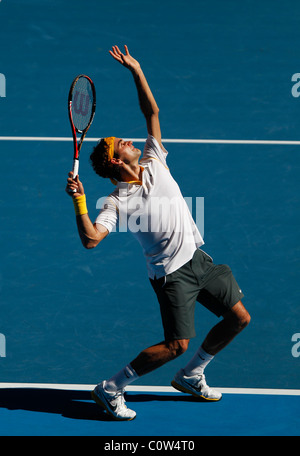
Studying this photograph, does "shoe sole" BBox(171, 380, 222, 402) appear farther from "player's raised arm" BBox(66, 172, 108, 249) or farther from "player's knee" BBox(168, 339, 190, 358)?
"player's raised arm" BBox(66, 172, 108, 249)

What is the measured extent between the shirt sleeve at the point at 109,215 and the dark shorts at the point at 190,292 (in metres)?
0.43

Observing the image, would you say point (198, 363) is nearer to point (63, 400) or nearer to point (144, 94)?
point (63, 400)

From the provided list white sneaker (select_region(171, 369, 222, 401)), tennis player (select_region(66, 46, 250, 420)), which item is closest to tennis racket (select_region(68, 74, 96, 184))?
tennis player (select_region(66, 46, 250, 420))

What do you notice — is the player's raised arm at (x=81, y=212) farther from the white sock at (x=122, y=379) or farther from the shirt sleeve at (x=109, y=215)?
the white sock at (x=122, y=379)

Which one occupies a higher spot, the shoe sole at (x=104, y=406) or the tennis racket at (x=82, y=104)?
the tennis racket at (x=82, y=104)

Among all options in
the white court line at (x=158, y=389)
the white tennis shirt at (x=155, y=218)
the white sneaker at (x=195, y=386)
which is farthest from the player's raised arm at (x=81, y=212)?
the white court line at (x=158, y=389)

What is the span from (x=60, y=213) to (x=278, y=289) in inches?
70.9

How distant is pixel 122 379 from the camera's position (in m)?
4.04

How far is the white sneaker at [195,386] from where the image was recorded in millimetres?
4324

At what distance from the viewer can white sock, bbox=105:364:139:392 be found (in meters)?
4.02

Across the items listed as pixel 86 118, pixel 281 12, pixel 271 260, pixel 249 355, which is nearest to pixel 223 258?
pixel 271 260

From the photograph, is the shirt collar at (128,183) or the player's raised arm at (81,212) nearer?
the player's raised arm at (81,212)

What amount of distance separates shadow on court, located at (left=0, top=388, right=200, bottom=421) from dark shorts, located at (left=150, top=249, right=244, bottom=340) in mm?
637

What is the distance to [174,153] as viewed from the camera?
18.8 feet
